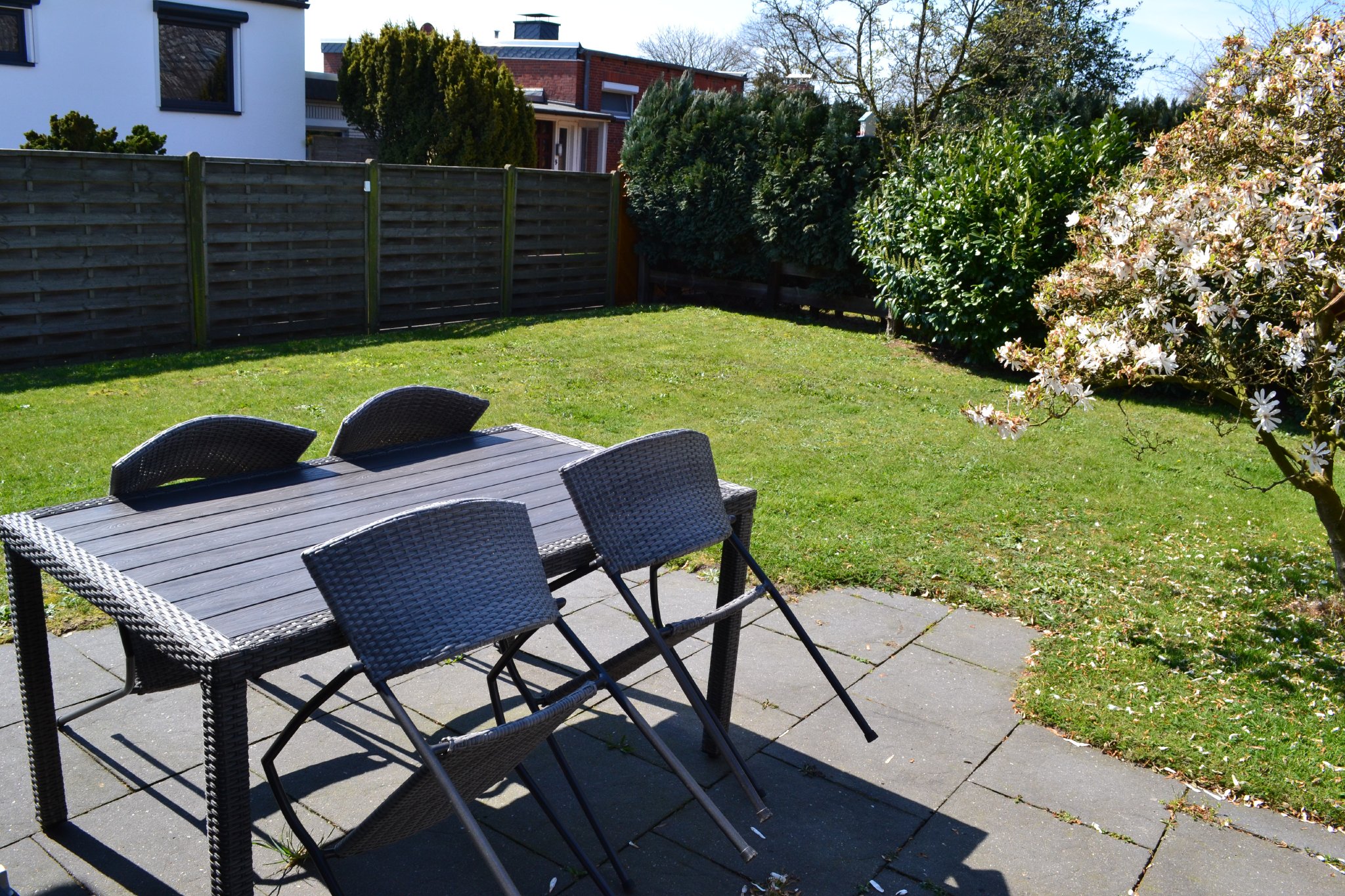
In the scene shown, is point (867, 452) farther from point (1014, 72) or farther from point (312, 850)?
point (1014, 72)

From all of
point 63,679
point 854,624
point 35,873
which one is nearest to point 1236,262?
point 854,624

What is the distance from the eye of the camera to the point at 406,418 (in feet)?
12.3

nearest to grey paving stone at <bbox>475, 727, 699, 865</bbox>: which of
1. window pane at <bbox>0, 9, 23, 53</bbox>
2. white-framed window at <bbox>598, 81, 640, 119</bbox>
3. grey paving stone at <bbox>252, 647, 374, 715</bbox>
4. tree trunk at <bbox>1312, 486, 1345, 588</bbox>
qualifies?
grey paving stone at <bbox>252, 647, 374, 715</bbox>

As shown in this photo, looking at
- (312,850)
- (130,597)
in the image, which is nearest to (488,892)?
(312,850)

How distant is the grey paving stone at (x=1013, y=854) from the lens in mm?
2883

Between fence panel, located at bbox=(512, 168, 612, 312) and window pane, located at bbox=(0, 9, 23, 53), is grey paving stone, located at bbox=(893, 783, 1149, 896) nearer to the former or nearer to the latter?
fence panel, located at bbox=(512, 168, 612, 312)

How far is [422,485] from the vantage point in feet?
10.9

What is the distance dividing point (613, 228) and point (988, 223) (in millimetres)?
5348

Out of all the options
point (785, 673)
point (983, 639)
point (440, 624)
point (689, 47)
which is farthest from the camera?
point (689, 47)

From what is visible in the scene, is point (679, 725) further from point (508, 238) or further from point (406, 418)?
point (508, 238)

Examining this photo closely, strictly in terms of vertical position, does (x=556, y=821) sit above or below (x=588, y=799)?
above

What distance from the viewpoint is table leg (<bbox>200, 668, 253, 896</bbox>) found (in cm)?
215

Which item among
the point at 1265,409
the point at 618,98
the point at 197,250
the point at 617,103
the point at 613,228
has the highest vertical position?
the point at 618,98

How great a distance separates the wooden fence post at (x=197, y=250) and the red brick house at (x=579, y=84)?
716 inches
